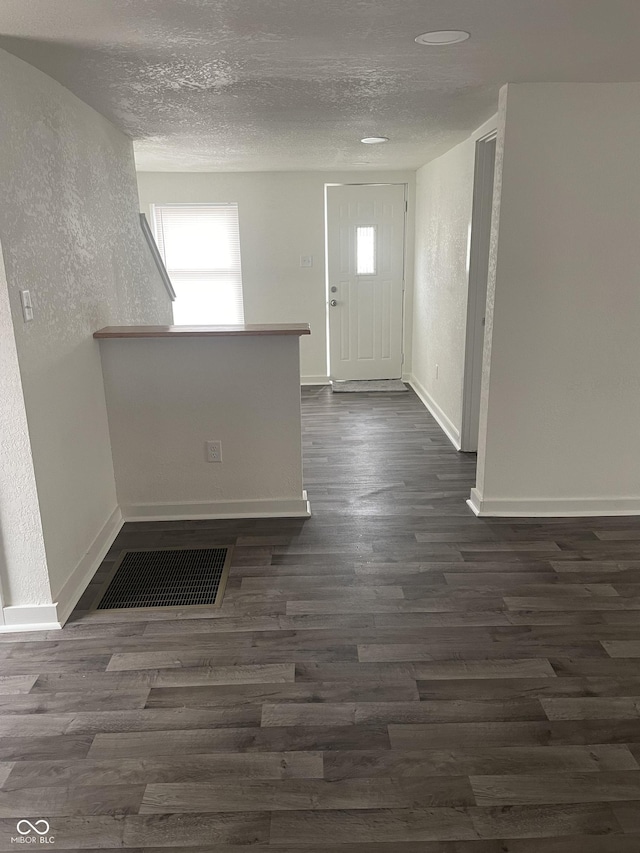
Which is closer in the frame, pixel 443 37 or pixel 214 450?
pixel 443 37

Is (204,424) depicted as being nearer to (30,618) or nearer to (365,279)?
(30,618)

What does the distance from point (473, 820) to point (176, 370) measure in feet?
7.93

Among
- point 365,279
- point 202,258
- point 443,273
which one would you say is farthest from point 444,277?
point 202,258

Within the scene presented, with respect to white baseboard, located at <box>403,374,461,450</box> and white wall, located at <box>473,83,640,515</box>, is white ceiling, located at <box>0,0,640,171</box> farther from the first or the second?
white baseboard, located at <box>403,374,461,450</box>

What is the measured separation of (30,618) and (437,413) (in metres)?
3.76

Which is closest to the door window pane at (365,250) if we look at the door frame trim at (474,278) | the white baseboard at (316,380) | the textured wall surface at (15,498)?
the white baseboard at (316,380)

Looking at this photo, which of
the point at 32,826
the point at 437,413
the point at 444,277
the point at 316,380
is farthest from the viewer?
the point at 316,380

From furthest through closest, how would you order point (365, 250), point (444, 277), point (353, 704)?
point (365, 250) → point (444, 277) → point (353, 704)

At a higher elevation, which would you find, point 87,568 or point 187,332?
point 187,332

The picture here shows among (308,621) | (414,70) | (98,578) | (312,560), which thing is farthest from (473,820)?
(414,70)

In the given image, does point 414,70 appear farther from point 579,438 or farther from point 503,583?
point 503,583

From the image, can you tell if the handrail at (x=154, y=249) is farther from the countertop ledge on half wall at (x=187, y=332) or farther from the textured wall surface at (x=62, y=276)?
the countertop ledge on half wall at (x=187, y=332)

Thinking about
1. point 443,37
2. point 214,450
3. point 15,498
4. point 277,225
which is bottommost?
point 214,450

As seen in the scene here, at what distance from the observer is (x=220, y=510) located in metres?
3.50
